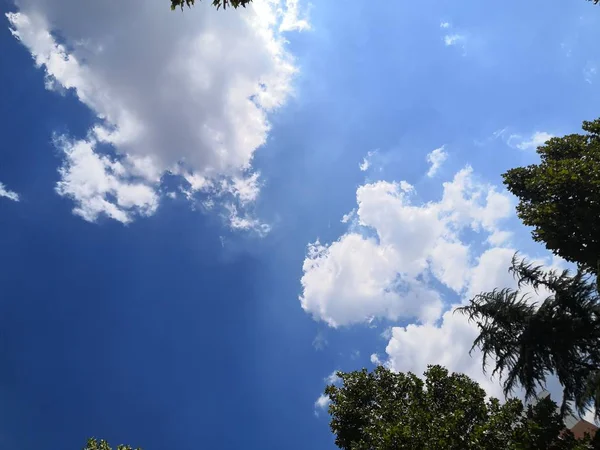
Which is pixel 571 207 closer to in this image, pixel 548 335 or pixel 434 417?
pixel 548 335

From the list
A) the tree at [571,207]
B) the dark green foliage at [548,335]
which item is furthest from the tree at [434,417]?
the tree at [571,207]

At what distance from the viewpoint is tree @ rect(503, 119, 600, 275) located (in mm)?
16969

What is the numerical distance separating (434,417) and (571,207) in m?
13.0

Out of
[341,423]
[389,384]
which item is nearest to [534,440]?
[389,384]

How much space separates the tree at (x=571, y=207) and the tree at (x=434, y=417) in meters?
7.53

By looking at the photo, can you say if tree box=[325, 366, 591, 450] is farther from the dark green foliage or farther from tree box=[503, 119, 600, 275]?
tree box=[503, 119, 600, 275]

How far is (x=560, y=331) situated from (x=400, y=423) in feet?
27.9

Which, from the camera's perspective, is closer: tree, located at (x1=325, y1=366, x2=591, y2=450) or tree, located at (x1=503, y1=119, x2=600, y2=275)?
tree, located at (x1=325, y1=366, x2=591, y2=450)

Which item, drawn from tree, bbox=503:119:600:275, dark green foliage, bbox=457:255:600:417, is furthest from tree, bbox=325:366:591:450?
tree, bbox=503:119:600:275

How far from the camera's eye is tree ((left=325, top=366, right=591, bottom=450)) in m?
14.6

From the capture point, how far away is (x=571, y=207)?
58.5 feet

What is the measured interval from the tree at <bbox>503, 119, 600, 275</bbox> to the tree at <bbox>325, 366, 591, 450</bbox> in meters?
7.53

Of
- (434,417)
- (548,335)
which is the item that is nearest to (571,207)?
(548,335)

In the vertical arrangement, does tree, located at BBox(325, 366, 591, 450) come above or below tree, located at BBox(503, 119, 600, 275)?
below
